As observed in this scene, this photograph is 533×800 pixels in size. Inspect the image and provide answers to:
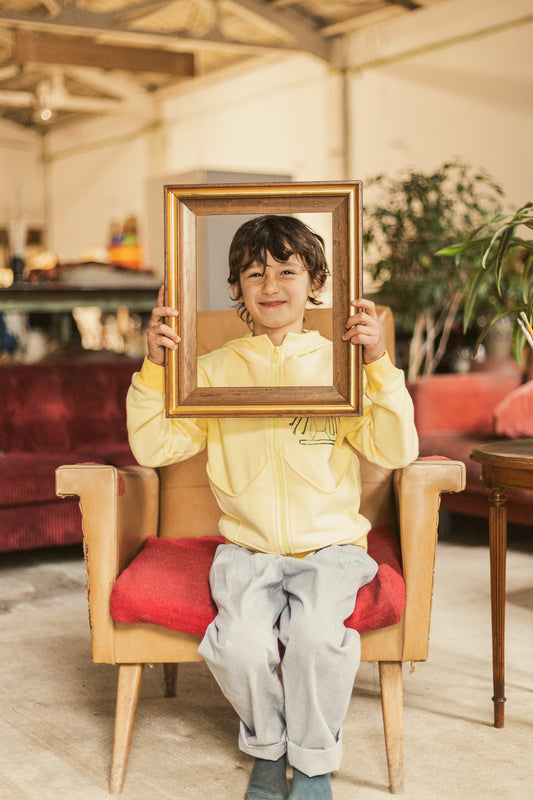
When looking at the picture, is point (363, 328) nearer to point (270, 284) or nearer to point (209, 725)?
point (270, 284)

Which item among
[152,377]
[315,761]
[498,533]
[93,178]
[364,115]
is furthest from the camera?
[93,178]

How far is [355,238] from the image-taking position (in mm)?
1767

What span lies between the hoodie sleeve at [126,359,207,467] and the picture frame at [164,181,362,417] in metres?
0.06

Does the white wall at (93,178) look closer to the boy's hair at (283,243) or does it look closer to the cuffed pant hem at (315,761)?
the boy's hair at (283,243)

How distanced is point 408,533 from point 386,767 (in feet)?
1.50

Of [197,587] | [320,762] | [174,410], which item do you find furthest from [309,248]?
[320,762]

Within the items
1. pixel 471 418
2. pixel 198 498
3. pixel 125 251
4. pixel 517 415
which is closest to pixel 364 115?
pixel 125 251

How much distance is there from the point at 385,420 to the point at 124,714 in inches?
28.8

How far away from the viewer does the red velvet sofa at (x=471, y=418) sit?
3.59 m

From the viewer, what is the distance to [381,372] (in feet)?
5.86

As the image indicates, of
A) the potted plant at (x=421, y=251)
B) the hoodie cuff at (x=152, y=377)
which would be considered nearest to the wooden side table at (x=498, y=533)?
the hoodie cuff at (x=152, y=377)

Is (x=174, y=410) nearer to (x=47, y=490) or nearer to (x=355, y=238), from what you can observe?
(x=355, y=238)

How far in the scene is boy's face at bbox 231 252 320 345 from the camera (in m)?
1.82

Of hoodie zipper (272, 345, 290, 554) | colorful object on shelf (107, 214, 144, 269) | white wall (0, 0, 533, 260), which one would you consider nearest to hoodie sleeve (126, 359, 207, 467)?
hoodie zipper (272, 345, 290, 554)
